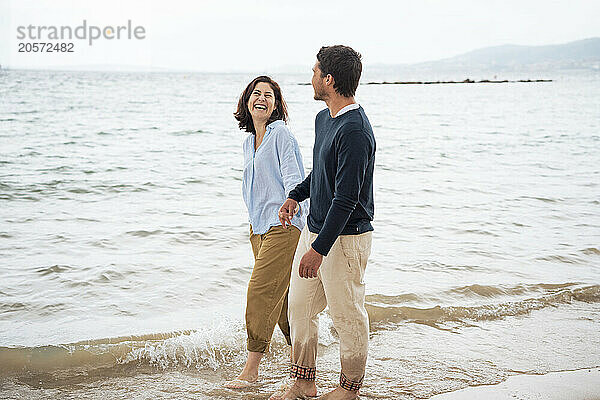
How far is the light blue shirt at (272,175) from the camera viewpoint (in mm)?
3537

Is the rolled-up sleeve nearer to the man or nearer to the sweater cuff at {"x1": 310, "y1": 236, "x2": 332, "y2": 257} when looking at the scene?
the man

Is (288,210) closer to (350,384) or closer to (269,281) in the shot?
(269,281)

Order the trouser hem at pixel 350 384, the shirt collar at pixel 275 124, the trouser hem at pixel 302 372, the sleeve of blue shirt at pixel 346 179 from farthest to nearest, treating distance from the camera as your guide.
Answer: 1. the shirt collar at pixel 275 124
2. the trouser hem at pixel 302 372
3. the trouser hem at pixel 350 384
4. the sleeve of blue shirt at pixel 346 179

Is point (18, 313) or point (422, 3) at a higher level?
point (422, 3)

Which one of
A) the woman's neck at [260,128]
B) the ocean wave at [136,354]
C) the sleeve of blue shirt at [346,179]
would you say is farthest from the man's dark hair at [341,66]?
the ocean wave at [136,354]

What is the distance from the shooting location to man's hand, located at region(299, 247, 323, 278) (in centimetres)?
285

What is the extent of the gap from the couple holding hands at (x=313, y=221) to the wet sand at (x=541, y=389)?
82 centimetres

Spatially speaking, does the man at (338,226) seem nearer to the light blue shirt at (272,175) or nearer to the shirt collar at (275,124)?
the light blue shirt at (272,175)

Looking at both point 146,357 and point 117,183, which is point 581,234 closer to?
point 146,357

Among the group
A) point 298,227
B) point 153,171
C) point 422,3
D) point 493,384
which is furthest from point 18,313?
point 422,3

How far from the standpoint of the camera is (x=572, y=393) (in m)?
3.50

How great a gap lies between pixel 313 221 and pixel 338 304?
16.6 inches

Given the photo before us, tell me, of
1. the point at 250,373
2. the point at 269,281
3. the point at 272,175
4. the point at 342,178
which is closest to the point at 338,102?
the point at 342,178

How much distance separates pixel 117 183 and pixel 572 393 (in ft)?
29.5
